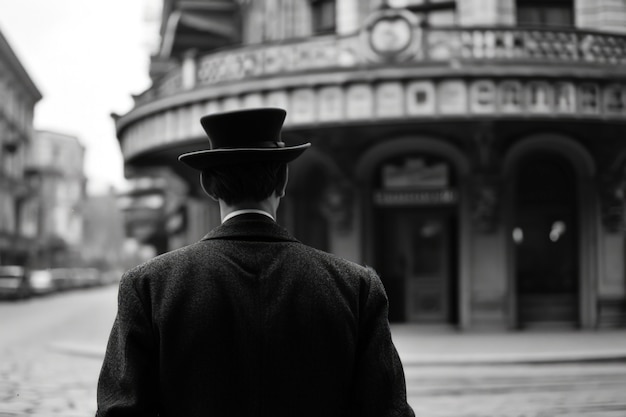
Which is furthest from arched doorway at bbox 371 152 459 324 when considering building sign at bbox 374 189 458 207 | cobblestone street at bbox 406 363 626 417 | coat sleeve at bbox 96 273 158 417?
coat sleeve at bbox 96 273 158 417

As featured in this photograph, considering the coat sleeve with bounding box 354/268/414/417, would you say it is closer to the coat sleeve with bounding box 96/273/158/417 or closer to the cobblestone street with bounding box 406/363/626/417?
the coat sleeve with bounding box 96/273/158/417

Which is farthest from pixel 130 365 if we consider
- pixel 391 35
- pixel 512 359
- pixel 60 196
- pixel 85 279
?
pixel 60 196

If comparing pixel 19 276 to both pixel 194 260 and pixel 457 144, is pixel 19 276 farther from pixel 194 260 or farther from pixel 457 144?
pixel 194 260

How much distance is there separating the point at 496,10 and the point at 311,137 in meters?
4.58

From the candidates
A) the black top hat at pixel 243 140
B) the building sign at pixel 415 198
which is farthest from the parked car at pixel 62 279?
the black top hat at pixel 243 140

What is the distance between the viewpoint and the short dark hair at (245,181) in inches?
94.6

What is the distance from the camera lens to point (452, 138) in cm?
1889

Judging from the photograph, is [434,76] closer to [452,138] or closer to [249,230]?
[452,138]

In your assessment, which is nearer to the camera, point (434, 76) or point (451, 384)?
point (451, 384)

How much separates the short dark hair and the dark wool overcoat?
0.11 meters

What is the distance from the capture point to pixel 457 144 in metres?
18.9

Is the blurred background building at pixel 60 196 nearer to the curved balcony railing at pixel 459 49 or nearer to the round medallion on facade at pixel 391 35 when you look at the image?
the curved balcony railing at pixel 459 49

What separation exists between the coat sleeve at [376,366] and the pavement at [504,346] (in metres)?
11.0

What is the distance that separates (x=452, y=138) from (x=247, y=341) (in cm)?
1704
